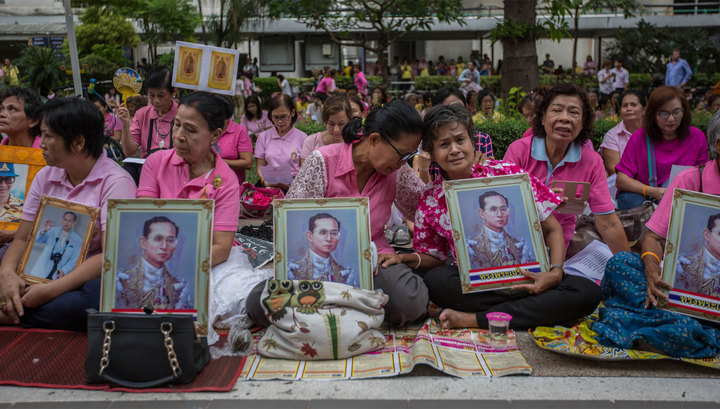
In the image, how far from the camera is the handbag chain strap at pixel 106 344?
115 inches

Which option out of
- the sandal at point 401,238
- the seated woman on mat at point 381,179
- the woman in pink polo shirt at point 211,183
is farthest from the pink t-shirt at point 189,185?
the sandal at point 401,238

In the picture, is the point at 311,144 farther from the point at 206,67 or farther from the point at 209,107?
the point at 209,107

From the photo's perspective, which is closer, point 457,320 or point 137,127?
point 457,320

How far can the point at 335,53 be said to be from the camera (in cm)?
3122

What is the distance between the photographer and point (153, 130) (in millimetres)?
5754

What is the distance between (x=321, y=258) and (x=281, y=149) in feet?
12.4

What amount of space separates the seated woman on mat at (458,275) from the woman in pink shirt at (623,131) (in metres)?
2.65

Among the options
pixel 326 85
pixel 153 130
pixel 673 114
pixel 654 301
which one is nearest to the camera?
pixel 654 301

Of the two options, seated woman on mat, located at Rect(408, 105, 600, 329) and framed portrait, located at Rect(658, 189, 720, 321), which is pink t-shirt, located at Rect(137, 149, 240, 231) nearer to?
seated woman on mat, located at Rect(408, 105, 600, 329)

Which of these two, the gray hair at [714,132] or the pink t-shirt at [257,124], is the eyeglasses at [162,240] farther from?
the pink t-shirt at [257,124]

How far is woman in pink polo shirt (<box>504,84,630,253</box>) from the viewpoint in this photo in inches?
166

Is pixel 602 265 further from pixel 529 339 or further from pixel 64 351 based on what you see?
pixel 64 351

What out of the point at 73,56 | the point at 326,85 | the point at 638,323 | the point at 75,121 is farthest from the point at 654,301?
the point at 326,85

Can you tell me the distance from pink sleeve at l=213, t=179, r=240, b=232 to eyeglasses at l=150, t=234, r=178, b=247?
1.33ft
